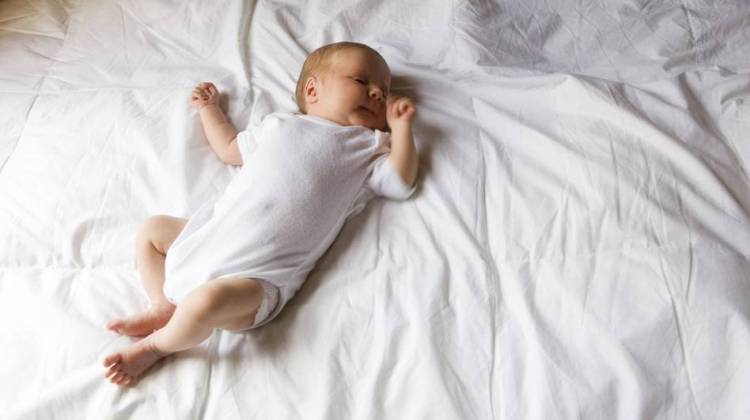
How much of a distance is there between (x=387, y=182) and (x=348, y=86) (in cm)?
21

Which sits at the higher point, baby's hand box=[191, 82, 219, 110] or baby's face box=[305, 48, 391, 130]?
baby's face box=[305, 48, 391, 130]

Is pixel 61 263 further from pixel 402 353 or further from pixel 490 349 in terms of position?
pixel 490 349

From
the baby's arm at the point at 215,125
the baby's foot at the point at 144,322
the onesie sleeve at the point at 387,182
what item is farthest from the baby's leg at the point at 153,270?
the onesie sleeve at the point at 387,182

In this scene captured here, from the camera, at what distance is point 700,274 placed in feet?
2.79

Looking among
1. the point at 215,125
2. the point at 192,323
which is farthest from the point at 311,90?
the point at 192,323

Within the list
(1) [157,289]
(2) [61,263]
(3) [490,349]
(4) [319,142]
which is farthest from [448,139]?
(2) [61,263]

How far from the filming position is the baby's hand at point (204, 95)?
1.16m

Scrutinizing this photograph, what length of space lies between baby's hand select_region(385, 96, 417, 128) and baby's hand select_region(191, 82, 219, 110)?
327 millimetres

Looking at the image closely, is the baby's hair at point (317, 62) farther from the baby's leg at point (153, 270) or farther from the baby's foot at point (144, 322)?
the baby's foot at point (144, 322)

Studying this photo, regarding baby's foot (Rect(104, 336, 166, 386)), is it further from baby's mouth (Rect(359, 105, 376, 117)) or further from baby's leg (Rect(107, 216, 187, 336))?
baby's mouth (Rect(359, 105, 376, 117))

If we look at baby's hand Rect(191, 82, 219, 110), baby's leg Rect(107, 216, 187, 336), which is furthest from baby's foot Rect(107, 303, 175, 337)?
baby's hand Rect(191, 82, 219, 110)

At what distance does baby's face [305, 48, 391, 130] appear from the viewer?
1110 mm

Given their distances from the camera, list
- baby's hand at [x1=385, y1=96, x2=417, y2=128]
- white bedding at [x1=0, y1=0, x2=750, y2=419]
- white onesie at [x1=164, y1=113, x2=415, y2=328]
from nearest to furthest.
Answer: white bedding at [x1=0, y1=0, x2=750, y2=419] < white onesie at [x1=164, y1=113, x2=415, y2=328] < baby's hand at [x1=385, y1=96, x2=417, y2=128]

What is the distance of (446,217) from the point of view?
3.20ft
